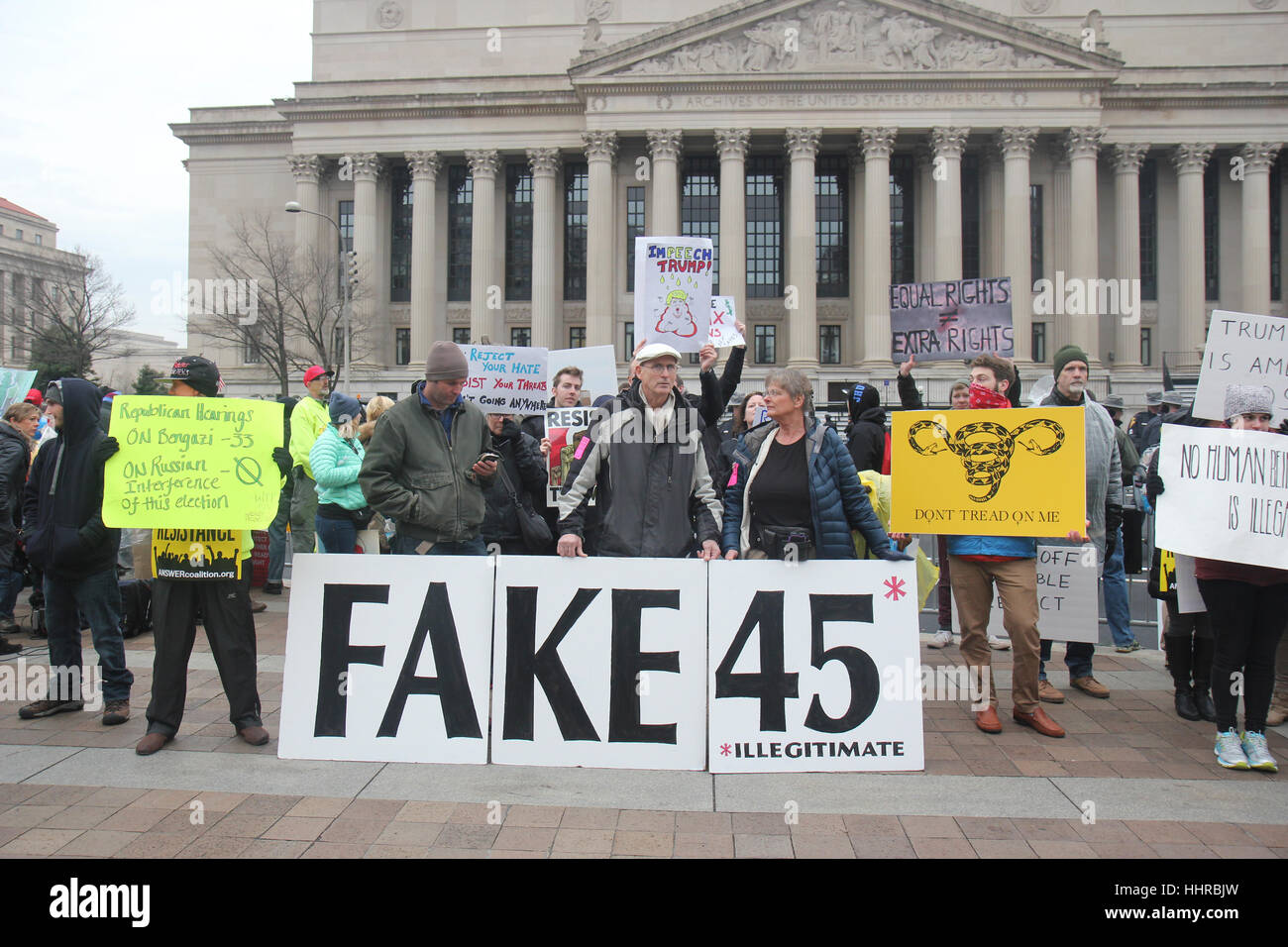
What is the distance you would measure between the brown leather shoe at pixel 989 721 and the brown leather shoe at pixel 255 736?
462 centimetres

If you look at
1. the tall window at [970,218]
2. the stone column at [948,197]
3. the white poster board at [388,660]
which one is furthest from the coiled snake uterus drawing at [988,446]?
the tall window at [970,218]

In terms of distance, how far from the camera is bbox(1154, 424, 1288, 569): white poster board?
5316 millimetres

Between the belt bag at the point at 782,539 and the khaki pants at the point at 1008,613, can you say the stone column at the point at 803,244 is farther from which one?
the belt bag at the point at 782,539

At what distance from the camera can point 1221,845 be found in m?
4.23

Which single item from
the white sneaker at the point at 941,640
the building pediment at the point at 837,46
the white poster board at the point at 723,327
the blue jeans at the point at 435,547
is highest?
the building pediment at the point at 837,46

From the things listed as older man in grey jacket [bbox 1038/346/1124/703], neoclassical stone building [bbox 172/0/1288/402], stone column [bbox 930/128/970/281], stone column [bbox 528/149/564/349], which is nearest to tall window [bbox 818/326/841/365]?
neoclassical stone building [bbox 172/0/1288/402]

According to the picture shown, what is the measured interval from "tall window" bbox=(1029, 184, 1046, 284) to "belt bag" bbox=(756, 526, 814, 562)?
147 ft

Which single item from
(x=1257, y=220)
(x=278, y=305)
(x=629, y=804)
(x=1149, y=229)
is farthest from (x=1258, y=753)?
(x=1149, y=229)

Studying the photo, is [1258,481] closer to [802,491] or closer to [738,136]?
[802,491]

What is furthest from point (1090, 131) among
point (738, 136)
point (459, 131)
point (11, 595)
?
point (11, 595)

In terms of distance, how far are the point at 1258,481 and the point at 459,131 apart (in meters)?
46.3

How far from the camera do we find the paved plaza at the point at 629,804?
4152 millimetres

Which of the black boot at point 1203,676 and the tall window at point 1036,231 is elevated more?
the tall window at point 1036,231

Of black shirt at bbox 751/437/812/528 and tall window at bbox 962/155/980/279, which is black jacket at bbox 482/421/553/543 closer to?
black shirt at bbox 751/437/812/528
